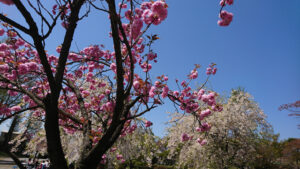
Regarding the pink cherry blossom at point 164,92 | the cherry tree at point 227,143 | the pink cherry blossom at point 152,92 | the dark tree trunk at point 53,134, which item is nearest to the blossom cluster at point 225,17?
the pink cherry blossom at point 164,92

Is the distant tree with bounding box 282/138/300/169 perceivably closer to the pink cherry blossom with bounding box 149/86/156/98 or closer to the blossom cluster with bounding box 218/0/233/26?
the blossom cluster with bounding box 218/0/233/26

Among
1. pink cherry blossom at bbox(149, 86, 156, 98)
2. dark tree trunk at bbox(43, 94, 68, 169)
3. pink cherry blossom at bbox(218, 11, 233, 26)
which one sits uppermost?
pink cherry blossom at bbox(218, 11, 233, 26)

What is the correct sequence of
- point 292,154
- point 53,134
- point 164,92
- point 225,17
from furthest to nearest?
point 292,154, point 164,92, point 225,17, point 53,134

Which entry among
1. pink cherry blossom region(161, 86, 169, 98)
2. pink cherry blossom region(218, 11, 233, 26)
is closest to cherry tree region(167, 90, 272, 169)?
pink cherry blossom region(161, 86, 169, 98)

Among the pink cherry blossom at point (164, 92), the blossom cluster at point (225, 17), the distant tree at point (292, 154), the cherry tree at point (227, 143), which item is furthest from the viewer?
the distant tree at point (292, 154)

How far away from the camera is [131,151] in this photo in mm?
7547

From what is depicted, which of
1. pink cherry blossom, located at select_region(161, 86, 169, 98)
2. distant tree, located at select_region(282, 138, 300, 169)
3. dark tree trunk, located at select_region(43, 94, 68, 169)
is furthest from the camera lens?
distant tree, located at select_region(282, 138, 300, 169)

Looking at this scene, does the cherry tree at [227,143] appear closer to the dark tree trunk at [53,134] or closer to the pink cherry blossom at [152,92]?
the pink cherry blossom at [152,92]

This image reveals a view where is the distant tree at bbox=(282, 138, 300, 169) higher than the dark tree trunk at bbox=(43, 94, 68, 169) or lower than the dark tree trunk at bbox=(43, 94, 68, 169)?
higher

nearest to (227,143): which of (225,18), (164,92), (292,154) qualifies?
(164,92)

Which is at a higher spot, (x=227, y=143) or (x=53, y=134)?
(x=227, y=143)

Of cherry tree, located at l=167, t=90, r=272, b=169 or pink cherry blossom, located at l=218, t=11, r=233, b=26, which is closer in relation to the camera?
pink cherry blossom, located at l=218, t=11, r=233, b=26

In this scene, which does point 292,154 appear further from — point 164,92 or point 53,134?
point 53,134

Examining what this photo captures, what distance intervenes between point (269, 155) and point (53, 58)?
11107 millimetres
